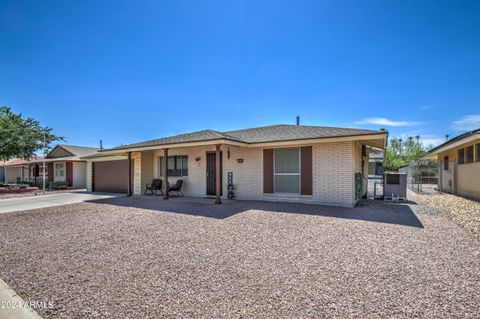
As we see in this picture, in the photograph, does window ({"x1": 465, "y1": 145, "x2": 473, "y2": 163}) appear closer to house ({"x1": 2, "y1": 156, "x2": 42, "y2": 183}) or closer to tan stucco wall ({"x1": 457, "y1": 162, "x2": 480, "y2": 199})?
tan stucco wall ({"x1": 457, "y1": 162, "x2": 480, "y2": 199})

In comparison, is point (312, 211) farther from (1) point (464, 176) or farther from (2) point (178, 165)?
(1) point (464, 176)

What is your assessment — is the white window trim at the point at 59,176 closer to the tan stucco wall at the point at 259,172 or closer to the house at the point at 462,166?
the tan stucco wall at the point at 259,172

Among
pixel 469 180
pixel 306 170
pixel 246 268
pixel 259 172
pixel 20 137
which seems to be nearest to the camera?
pixel 246 268

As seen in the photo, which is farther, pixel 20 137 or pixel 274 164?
pixel 20 137

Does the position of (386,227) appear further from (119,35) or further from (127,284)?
(119,35)

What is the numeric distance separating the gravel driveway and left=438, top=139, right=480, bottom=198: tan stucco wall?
8.54 meters

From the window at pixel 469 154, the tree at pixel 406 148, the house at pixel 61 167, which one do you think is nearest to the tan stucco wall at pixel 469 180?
the window at pixel 469 154

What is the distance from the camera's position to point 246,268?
3.72 m

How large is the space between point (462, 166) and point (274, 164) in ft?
40.2

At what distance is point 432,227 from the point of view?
6.29 m

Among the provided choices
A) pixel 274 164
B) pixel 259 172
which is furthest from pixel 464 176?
pixel 259 172

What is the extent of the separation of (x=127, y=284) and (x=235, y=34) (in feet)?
34.9

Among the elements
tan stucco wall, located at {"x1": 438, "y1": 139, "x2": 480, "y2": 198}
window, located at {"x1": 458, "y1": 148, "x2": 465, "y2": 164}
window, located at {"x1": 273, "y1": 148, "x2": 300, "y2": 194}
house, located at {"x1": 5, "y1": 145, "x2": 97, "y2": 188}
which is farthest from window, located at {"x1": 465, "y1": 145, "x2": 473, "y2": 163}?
house, located at {"x1": 5, "y1": 145, "x2": 97, "y2": 188}

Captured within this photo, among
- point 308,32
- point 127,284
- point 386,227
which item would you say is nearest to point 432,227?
point 386,227
